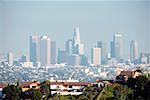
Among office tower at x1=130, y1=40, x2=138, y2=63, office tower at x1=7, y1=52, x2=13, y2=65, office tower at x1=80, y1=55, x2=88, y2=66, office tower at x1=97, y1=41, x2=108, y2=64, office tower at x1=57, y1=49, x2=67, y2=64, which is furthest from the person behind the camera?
office tower at x1=130, y1=40, x2=138, y2=63

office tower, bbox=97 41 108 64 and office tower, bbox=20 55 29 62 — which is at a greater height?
office tower, bbox=97 41 108 64

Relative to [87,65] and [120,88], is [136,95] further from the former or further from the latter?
[87,65]

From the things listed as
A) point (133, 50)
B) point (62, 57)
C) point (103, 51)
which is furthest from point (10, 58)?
point (133, 50)

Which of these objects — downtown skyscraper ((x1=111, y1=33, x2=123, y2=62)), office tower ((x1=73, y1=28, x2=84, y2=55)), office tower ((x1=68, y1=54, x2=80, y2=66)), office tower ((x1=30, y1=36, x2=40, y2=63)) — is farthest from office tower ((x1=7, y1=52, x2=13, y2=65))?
downtown skyscraper ((x1=111, y1=33, x2=123, y2=62))

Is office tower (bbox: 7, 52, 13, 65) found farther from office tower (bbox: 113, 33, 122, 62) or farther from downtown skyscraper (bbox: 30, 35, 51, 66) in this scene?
office tower (bbox: 113, 33, 122, 62)

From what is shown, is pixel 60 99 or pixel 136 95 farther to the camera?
pixel 60 99

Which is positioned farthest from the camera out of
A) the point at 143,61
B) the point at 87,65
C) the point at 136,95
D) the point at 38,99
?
the point at 87,65

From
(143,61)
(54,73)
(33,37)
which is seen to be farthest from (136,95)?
(33,37)
